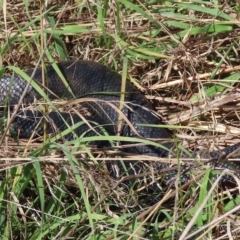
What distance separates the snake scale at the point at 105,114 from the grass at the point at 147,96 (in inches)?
2.5

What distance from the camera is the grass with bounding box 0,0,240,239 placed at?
236cm

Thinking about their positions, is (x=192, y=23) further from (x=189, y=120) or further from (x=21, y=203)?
(x=21, y=203)

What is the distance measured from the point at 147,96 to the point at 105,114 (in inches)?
10.7

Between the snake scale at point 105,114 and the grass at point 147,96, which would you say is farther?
the snake scale at point 105,114

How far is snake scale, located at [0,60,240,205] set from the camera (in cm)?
264

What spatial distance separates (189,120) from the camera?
122 inches

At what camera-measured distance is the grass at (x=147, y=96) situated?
236 centimetres

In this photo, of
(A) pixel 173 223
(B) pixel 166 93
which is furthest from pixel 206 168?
(B) pixel 166 93

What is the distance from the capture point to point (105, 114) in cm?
309

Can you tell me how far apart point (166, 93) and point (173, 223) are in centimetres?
118

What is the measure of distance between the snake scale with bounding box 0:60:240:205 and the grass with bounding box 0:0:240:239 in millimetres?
64

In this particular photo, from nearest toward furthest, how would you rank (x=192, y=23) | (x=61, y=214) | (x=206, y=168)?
(x=206, y=168) < (x=61, y=214) < (x=192, y=23)

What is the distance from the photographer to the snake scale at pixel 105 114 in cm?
264

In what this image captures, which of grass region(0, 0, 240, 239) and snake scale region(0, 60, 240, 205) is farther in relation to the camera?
snake scale region(0, 60, 240, 205)
